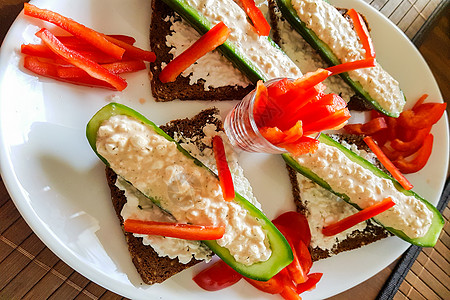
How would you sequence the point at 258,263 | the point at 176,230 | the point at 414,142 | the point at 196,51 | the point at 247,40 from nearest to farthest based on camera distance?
the point at 176,230 < the point at 258,263 < the point at 196,51 < the point at 247,40 < the point at 414,142

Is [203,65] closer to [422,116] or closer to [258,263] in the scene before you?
[258,263]

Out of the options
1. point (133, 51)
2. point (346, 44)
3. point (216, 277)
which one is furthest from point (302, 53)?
point (216, 277)

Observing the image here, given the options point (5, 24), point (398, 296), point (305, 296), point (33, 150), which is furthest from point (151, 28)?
point (398, 296)

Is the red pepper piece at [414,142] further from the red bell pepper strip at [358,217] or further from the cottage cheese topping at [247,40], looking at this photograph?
the cottage cheese topping at [247,40]

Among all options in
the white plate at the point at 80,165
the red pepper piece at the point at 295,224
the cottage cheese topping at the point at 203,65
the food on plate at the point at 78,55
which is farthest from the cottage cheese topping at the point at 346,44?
the food on plate at the point at 78,55

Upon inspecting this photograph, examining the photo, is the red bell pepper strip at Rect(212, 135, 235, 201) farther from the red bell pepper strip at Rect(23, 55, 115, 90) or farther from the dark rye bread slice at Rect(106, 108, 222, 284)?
the red bell pepper strip at Rect(23, 55, 115, 90)

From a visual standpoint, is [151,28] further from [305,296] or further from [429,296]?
[429,296]
